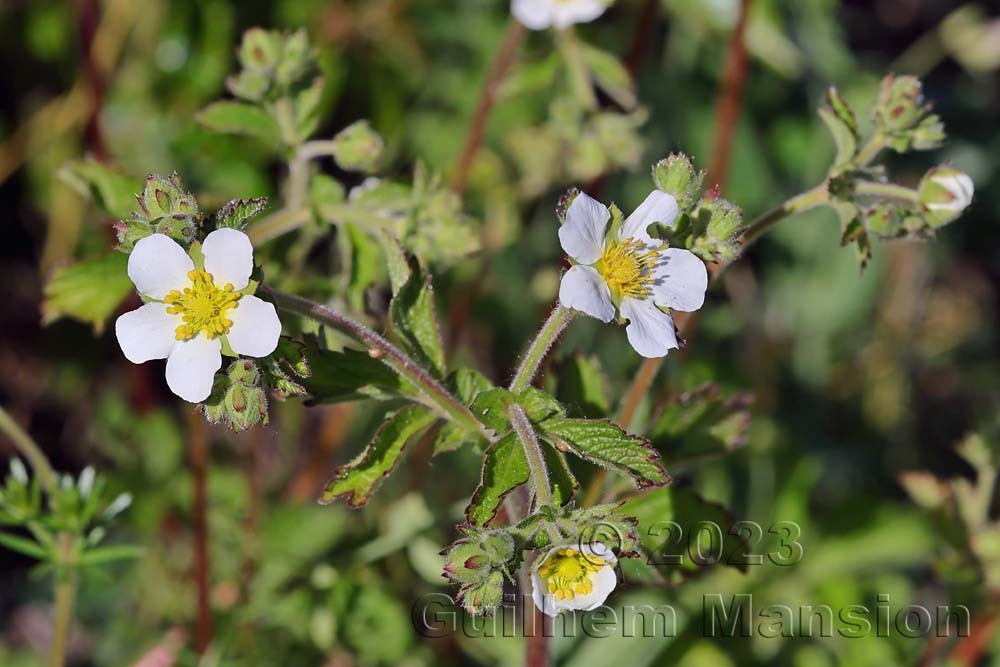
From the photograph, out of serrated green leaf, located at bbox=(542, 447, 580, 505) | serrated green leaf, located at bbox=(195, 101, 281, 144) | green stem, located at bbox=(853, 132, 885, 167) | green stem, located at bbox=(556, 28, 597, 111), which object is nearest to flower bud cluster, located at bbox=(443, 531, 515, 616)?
serrated green leaf, located at bbox=(542, 447, 580, 505)

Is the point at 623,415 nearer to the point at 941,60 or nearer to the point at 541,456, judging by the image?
the point at 541,456

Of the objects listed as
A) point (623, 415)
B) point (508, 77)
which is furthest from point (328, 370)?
point (508, 77)

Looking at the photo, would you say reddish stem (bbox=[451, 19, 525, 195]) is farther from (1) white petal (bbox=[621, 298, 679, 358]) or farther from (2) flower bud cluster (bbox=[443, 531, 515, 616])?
(2) flower bud cluster (bbox=[443, 531, 515, 616])

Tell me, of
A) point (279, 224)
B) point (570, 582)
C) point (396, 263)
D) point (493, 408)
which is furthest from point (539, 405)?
point (279, 224)

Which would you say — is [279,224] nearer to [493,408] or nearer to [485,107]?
[493,408]

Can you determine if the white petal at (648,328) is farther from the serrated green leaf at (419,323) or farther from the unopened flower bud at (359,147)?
the unopened flower bud at (359,147)

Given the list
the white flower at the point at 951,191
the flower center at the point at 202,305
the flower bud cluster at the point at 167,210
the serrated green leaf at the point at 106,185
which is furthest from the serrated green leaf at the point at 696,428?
the serrated green leaf at the point at 106,185
